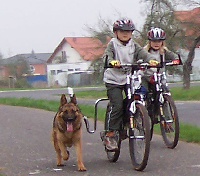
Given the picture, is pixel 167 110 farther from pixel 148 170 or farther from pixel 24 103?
pixel 24 103

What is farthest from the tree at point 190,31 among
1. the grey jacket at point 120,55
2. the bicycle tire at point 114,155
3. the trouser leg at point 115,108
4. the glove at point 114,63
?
the glove at point 114,63

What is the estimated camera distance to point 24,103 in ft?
57.2

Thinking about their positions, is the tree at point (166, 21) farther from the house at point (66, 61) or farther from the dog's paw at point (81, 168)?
the house at point (66, 61)

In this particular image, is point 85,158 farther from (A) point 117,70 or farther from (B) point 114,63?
(B) point 114,63

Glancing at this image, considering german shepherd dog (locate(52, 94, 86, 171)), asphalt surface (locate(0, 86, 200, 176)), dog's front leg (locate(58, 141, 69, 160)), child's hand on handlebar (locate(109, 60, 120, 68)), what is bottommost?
asphalt surface (locate(0, 86, 200, 176))

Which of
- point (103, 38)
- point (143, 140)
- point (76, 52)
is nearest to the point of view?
point (143, 140)

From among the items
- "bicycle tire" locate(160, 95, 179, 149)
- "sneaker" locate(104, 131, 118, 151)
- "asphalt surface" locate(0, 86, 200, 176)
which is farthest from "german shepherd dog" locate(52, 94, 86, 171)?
"bicycle tire" locate(160, 95, 179, 149)

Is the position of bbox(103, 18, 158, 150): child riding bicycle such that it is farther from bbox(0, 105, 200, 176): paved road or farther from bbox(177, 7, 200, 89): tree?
bbox(177, 7, 200, 89): tree

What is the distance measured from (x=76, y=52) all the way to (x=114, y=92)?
75.3 meters

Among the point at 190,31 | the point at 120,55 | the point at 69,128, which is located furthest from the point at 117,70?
the point at 190,31

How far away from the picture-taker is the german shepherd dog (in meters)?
6.53

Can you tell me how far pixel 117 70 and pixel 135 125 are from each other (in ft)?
2.94

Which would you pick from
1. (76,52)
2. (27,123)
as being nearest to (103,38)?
(27,123)

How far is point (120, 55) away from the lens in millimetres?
7137
